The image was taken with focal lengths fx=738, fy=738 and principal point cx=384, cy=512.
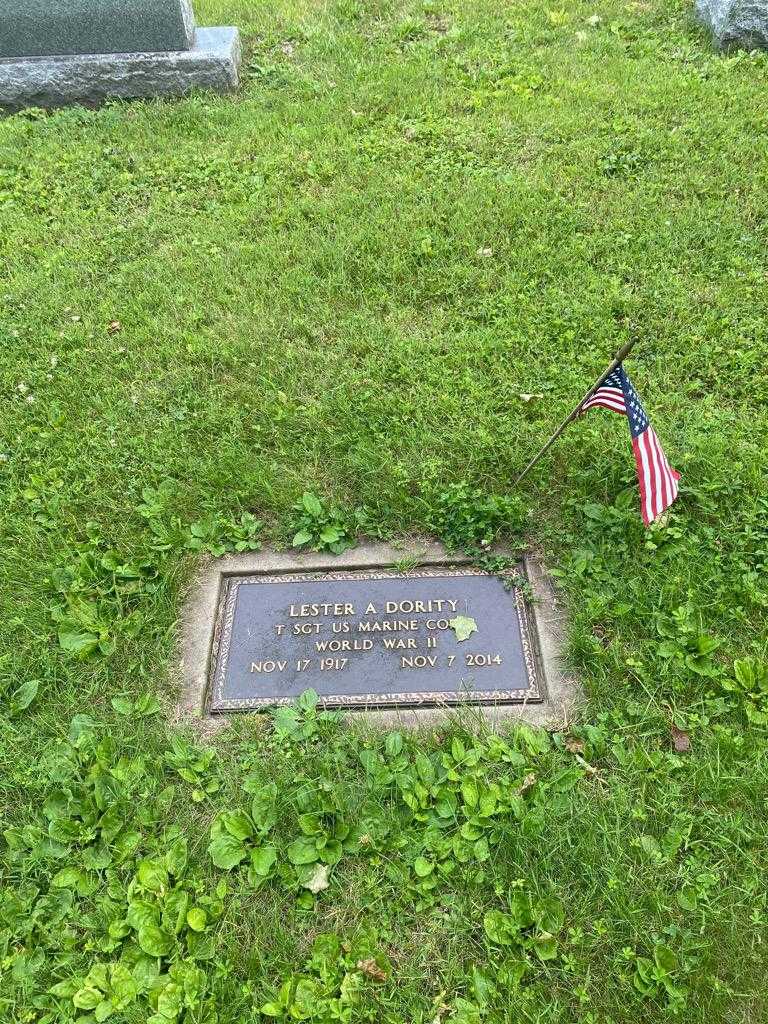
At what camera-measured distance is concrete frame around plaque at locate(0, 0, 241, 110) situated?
242 inches

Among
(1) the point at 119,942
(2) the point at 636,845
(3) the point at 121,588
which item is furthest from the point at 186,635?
(2) the point at 636,845

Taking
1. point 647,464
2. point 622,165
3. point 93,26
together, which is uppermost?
point 93,26

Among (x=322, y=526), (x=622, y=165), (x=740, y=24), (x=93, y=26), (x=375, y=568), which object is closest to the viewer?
(x=375, y=568)

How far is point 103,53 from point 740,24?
5.37 meters

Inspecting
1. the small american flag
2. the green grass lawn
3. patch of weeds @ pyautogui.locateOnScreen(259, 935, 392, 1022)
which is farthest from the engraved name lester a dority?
patch of weeds @ pyautogui.locateOnScreen(259, 935, 392, 1022)

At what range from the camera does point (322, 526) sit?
11.7 feet

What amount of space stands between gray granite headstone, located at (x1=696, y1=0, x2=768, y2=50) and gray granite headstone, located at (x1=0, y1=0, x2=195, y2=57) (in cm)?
448

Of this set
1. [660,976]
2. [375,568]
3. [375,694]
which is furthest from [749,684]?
[375,568]

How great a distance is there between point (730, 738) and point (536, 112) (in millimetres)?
5013

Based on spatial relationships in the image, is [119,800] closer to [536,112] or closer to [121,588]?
[121,588]

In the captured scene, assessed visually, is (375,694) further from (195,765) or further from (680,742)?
(680,742)

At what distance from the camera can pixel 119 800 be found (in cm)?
281

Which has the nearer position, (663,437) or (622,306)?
(663,437)

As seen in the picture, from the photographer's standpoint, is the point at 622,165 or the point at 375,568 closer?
the point at 375,568
